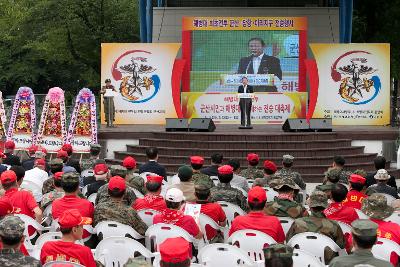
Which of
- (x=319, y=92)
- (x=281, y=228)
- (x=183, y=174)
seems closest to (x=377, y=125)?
(x=319, y=92)

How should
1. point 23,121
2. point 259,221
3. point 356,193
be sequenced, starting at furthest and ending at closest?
point 23,121 → point 356,193 → point 259,221

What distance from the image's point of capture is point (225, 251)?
6.90 m

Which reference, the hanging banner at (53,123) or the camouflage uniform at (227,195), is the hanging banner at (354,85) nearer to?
the hanging banner at (53,123)

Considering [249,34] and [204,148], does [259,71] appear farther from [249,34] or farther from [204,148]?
[204,148]

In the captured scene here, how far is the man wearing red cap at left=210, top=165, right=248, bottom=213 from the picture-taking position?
982 centimetres

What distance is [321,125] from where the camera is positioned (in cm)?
1998

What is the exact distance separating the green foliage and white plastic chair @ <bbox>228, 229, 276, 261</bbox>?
24.2 m

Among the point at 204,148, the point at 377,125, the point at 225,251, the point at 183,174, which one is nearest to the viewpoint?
the point at 225,251

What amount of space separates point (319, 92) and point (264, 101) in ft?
4.97

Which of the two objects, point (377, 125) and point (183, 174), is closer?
point (183, 174)

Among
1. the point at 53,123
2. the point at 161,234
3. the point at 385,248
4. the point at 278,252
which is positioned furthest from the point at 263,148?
the point at 278,252

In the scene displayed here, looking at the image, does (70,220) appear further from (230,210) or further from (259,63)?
(259,63)

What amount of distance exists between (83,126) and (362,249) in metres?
14.2

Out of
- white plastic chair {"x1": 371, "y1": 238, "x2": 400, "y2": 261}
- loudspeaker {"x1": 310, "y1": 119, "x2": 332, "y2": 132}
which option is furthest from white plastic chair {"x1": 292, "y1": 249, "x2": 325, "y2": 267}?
loudspeaker {"x1": 310, "y1": 119, "x2": 332, "y2": 132}
